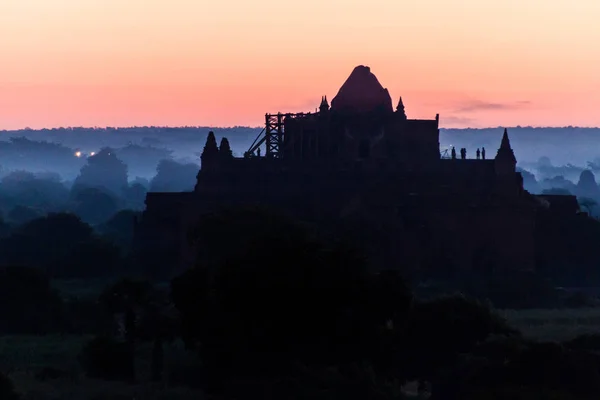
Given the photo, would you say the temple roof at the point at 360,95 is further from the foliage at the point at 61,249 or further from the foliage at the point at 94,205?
the foliage at the point at 94,205

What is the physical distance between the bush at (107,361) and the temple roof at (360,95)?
35069 millimetres

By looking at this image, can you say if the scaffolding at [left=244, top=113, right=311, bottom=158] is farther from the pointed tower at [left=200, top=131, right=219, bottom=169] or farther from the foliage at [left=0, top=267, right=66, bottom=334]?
the foliage at [left=0, top=267, right=66, bottom=334]

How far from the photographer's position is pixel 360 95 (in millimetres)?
66750

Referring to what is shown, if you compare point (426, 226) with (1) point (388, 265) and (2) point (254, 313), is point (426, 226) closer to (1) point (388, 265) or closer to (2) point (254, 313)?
(1) point (388, 265)

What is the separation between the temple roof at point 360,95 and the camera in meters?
66.5

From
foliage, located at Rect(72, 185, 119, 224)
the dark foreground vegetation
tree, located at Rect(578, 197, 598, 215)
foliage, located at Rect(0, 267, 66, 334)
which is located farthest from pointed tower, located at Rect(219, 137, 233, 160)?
foliage, located at Rect(72, 185, 119, 224)

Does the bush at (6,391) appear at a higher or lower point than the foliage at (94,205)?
lower

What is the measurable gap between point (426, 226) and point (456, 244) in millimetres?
1534

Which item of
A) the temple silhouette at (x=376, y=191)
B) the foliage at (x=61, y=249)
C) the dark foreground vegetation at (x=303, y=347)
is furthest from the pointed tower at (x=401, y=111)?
the dark foreground vegetation at (x=303, y=347)

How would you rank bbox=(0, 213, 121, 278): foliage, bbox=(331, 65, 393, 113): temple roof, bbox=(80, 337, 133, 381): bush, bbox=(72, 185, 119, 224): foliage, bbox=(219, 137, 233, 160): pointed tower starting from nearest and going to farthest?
bbox=(80, 337, 133, 381): bush, bbox=(219, 137, 233, 160): pointed tower, bbox=(0, 213, 121, 278): foliage, bbox=(331, 65, 393, 113): temple roof, bbox=(72, 185, 119, 224): foliage

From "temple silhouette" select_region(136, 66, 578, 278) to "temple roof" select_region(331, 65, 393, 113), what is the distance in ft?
0.17

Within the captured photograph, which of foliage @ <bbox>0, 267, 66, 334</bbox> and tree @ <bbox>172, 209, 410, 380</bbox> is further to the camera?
foliage @ <bbox>0, 267, 66, 334</bbox>

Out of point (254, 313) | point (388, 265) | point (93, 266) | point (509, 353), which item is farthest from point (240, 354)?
point (93, 266)

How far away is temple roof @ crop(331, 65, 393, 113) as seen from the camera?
66.5m
